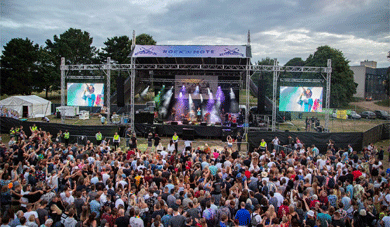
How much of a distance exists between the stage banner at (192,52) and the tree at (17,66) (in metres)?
27.6

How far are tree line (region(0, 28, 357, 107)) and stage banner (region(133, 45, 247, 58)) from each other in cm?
1908

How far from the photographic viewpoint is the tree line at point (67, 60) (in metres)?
38.0

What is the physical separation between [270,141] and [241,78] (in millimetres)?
9626

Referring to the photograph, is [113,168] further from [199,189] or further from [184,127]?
[184,127]

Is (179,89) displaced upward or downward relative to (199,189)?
upward

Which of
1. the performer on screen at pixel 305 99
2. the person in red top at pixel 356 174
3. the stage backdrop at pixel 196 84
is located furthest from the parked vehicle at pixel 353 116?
the person in red top at pixel 356 174

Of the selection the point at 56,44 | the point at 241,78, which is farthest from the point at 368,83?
the point at 56,44

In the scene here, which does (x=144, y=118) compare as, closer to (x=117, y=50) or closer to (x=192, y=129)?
(x=192, y=129)

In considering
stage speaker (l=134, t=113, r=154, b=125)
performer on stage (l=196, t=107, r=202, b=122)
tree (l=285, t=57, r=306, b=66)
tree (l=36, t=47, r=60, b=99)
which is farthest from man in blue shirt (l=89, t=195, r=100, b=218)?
tree (l=285, t=57, r=306, b=66)

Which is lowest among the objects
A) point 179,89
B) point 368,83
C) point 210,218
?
point 210,218

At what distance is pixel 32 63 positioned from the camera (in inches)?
1592

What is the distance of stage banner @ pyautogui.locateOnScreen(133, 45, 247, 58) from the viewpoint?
60.9ft

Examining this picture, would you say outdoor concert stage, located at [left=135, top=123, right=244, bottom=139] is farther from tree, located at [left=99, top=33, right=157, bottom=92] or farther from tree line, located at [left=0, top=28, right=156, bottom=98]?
tree, located at [left=99, top=33, right=157, bottom=92]

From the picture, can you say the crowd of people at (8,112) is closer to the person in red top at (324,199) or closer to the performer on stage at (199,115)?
the performer on stage at (199,115)
